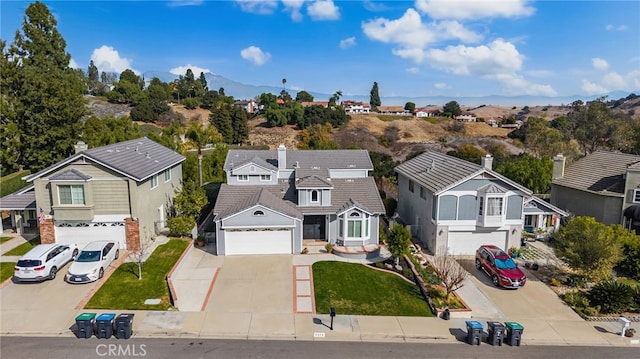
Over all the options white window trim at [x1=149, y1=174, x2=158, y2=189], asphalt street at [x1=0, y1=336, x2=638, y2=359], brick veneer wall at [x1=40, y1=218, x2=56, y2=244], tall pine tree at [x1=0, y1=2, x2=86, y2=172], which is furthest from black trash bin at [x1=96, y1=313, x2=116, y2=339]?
tall pine tree at [x1=0, y1=2, x2=86, y2=172]

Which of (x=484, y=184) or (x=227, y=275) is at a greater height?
(x=484, y=184)

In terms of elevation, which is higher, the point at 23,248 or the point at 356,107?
the point at 356,107

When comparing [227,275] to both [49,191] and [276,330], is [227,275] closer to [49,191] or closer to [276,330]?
[276,330]

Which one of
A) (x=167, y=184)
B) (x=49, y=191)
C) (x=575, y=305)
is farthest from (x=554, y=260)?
(x=49, y=191)

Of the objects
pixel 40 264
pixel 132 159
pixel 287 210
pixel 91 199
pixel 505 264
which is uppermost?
pixel 132 159

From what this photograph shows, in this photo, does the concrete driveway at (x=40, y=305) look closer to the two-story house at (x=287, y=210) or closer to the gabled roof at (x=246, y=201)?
the two-story house at (x=287, y=210)

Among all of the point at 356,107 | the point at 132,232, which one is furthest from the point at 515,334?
the point at 356,107

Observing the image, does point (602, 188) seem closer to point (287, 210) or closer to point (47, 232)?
point (287, 210)
